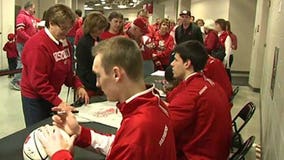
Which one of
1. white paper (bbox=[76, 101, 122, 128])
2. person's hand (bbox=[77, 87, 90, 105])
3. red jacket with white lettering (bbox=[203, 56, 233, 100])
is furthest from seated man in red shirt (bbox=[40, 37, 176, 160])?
red jacket with white lettering (bbox=[203, 56, 233, 100])

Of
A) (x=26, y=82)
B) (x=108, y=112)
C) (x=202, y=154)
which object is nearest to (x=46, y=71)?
(x=26, y=82)

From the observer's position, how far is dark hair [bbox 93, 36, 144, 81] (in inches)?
48.3

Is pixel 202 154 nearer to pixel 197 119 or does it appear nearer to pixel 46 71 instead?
pixel 197 119

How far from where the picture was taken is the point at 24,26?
653 centimetres

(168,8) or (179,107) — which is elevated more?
(168,8)

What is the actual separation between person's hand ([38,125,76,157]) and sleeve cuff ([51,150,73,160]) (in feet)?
0.06

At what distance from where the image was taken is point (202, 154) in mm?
2102

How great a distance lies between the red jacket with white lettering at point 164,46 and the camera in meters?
5.71

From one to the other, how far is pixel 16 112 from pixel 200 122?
12.2 feet

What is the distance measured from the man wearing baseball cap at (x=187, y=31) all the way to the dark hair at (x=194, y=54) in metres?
2.96

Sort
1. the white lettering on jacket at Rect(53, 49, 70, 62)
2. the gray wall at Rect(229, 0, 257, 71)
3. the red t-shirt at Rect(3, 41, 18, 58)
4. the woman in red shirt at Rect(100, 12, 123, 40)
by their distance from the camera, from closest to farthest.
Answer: the white lettering on jacket at Rect(53, 49, 70, 62) < the woman in red shirt at Rect(100, 12, 123, 40) < the red t-shirt at Rect(3, 41, 18, 58) < the gray wall at Rect(229, 0, 257, 71)

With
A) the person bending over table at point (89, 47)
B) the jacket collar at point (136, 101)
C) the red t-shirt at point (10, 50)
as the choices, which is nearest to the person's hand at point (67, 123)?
the jacket collar at point (136, 101)

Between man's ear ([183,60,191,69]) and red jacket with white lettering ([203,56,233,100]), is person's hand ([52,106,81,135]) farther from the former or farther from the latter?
red jacket with white lettering ([203,56,233,100])

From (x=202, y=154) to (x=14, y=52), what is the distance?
22.1 ft
